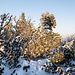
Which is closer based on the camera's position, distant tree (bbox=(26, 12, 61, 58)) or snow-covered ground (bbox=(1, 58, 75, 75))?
snow-covered ground (bbox=(1, 58, 75, 75))

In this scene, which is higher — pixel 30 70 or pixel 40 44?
pixel 40 44

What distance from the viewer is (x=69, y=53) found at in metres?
6.41

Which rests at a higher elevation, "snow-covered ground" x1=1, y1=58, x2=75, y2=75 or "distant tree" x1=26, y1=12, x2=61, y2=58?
"distant tree" x1=26, y1=12, x2=61, y2=58

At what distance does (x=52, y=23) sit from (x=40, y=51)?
959 cm

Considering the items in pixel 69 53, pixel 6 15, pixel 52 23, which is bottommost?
pixel 69 53

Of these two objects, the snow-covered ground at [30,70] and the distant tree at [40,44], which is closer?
the snow-covered ground at [30,70]

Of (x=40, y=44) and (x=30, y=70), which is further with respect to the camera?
(x=40, y=44)

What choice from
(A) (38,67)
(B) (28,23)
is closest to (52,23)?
(B) (28,23)

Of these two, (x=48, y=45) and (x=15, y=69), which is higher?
(x=48, y=45)

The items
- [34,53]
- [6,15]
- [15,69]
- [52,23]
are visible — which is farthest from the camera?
[52,23]

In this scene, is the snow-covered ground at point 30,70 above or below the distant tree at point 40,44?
below

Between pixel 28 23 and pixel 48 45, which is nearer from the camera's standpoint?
pixel 48 45

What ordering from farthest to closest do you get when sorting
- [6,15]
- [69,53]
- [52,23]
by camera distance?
[52,23], [69,53], [6,15]

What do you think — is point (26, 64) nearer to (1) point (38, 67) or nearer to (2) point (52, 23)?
(1) point (38, 67)
